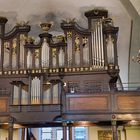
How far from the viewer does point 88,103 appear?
12.1 metres

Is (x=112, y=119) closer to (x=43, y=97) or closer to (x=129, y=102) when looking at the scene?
(x=129, y=102)

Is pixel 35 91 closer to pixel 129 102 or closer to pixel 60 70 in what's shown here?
pixel 60 70

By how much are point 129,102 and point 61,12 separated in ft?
19.6

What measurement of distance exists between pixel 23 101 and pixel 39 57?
2.56 m

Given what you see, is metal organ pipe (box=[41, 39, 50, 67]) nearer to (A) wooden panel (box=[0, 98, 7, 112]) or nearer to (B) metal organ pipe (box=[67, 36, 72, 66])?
(B) metal organ pipe (box=[67, 36, 72, 66])

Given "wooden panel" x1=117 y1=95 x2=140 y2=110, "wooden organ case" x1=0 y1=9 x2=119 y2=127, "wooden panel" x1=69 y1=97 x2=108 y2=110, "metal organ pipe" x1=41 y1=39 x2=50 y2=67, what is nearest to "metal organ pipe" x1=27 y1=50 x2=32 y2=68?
"wooden organ case" x1=0 y1=9 x2=119 y2=127

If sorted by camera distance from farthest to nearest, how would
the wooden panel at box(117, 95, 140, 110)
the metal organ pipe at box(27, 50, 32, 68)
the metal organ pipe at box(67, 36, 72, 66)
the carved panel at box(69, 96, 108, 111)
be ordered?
the metal organ pipe at box(27, 50, 32, 68)
the metal organ pipe at box(67, 36, 72, 66)
the carved panel at box(69, 96, 108, 111)
the wooden panel at box(117, 95, 140, 110)

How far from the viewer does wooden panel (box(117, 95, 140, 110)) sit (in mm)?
11938

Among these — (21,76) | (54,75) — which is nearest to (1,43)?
(21,76)

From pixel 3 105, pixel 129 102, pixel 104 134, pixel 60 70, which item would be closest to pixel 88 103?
pixel 129 102

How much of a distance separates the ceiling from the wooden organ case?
48 cm

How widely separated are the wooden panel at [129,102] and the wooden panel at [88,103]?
1.73ft

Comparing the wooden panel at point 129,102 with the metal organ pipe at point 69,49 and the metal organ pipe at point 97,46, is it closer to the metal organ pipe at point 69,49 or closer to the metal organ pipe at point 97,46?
the metal organ pipe at point 97,46

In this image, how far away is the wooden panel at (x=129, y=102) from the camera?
1194 cm
